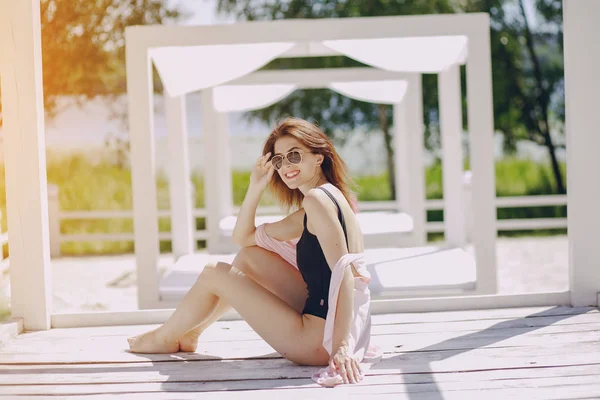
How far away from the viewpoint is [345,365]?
11.1ft

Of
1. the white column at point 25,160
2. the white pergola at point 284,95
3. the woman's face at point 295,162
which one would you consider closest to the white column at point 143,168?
the white column at point 25,160

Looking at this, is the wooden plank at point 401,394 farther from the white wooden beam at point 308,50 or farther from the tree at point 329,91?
the tree at point 329,91

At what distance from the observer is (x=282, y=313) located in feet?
11.9

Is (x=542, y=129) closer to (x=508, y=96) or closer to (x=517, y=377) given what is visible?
(x=508, y=96)

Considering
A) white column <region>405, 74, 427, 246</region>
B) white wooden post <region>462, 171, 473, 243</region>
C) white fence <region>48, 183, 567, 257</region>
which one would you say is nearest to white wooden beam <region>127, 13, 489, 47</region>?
white column <region>405, 74, 427, 246</region>

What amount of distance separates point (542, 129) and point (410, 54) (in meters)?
10.7

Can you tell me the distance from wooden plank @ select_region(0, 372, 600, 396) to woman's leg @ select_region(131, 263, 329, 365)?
0.20 m

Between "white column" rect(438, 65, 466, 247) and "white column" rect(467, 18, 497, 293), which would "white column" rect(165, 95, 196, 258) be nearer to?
"white column" rect(438, 65, 466, 247)

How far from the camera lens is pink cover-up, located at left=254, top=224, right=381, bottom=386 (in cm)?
341

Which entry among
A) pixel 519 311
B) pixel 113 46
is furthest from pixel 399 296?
pixel 113 46

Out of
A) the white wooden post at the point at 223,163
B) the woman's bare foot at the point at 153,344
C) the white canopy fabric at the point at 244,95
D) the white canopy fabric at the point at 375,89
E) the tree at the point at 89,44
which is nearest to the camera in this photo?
the woman's bare foot at the point at 153,344

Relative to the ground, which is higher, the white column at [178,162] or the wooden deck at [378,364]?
the white column at [178,162]

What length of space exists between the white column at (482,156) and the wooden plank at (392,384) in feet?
7.28

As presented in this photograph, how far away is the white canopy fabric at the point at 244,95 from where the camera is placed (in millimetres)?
9516
